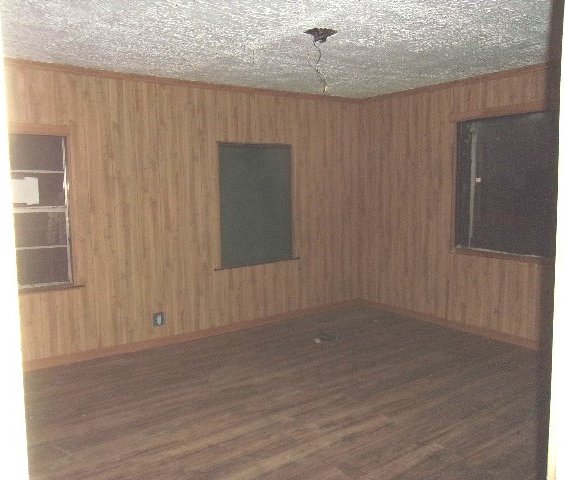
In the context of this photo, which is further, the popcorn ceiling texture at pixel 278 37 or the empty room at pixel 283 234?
the empty room at pixel 283 234

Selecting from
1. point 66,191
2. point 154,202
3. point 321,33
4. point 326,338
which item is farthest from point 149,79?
point 326,338

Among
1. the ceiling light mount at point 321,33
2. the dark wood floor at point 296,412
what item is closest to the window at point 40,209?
the dark wood floor at point 296,412

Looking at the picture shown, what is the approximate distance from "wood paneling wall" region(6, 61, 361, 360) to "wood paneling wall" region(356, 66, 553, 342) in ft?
2.35

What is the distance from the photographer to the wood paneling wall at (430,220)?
5004 millimetres

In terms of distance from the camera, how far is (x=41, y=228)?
4750mm

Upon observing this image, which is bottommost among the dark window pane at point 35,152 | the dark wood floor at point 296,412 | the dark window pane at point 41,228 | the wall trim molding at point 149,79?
the dark wood floor at point 296,412

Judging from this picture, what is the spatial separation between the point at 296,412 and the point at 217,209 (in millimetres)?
2630

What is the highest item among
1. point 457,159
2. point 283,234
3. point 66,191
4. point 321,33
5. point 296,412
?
point 321,33

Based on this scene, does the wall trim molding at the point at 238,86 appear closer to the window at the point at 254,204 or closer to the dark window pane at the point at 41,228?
the window at the point at 254,204

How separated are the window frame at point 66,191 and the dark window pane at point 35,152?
101mm

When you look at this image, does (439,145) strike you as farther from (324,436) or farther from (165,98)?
(324,436)

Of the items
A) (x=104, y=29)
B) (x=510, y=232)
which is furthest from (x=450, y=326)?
(x=104, y=29)

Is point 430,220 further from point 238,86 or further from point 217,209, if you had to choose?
point 238,86

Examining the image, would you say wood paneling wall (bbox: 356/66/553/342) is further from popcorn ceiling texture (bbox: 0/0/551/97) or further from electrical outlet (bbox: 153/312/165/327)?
electrical outlet (bbox: 153/312/165/327)
